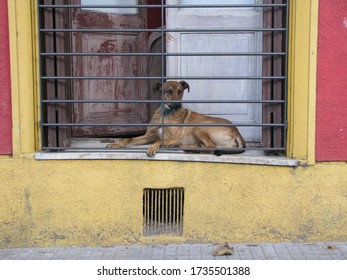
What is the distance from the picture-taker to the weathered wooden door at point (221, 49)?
19.8ft

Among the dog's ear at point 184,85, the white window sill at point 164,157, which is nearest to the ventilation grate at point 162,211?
the white window sill at point 164,157

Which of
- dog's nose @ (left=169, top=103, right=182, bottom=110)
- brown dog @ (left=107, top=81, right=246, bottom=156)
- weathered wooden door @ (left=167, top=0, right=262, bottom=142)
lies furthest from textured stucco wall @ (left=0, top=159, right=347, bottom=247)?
weathered wooden door @ (left=167, top=0, right=262, bottom=142)

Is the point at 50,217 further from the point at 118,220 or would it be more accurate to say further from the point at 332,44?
the point at 332,44

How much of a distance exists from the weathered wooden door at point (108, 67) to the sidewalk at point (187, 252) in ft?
5.04

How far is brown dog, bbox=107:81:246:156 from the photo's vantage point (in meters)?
5.85

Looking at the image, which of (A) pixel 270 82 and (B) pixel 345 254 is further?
(A) pixel 270 82

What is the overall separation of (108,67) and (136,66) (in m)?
0.39

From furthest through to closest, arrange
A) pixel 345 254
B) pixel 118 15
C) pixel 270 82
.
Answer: pixel 118 15, pixel 270 82, pixel 345 254

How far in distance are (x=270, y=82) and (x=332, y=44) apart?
0.70 m

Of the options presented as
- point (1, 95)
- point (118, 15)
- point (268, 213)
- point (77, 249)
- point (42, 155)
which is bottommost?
point (77, 249)

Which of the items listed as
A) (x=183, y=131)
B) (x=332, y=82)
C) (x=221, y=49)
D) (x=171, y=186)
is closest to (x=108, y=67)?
(x=183, y=131)

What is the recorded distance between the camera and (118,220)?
5430mm

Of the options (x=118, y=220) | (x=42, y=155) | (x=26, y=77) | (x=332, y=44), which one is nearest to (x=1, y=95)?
(x=26, y=77)

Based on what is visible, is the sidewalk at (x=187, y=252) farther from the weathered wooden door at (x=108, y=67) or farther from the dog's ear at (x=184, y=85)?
the dog's ear at (x=184, y=85)
